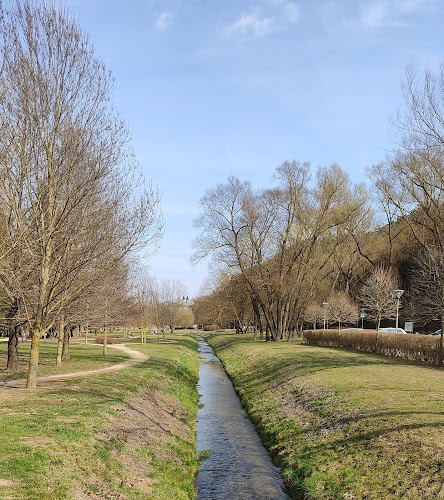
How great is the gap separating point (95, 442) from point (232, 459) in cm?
390

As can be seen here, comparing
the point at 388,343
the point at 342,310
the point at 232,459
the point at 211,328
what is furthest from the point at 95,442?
the point at 211,328

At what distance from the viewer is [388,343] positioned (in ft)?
82.2

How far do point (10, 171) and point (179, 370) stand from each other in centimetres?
1495

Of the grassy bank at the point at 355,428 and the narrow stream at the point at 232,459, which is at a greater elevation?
the grassy bank at the point at 355,428

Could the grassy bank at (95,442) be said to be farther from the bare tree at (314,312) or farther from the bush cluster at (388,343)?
the bare tree at (314,312)

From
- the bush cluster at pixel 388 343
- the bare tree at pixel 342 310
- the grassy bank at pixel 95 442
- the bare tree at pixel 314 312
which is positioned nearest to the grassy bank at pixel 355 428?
the bush cluster at pixel 388 343

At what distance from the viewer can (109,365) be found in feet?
72.9

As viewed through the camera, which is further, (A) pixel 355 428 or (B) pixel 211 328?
(B) pixel 211 328

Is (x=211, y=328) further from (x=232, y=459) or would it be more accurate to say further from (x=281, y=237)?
(x=232, y=459)

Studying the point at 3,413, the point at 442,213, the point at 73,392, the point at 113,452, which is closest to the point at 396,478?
the point at 113,452

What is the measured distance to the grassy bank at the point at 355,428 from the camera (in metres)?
8.00

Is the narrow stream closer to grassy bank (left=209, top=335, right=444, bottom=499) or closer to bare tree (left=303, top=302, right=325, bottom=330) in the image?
grassy bank (left=209, top=335, right=444, bottom=499)

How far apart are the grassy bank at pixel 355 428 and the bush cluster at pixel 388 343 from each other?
201 centimetres

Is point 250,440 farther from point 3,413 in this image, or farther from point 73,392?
point 3,413
